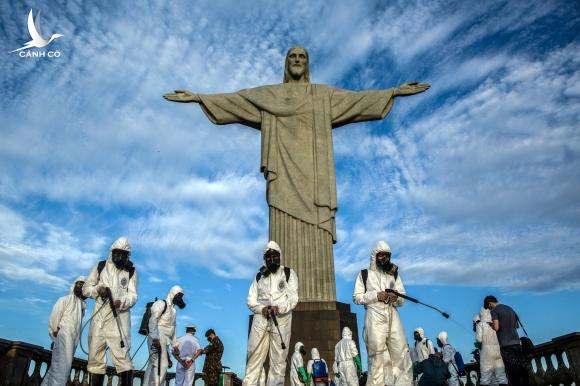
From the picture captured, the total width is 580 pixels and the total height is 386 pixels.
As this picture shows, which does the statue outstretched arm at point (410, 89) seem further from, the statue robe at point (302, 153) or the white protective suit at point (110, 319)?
the white protective suit at point (110, 319)

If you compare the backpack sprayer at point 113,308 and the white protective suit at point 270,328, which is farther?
the backpack sprayer at point 113,308

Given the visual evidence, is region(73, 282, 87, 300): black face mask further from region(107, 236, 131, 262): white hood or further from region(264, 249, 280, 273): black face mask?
region(264, 249, 280, 273): black face mask

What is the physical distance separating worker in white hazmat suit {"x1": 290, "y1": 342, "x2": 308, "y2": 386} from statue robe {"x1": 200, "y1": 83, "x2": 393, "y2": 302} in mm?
1481

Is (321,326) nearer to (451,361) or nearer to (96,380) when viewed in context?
(451,361)

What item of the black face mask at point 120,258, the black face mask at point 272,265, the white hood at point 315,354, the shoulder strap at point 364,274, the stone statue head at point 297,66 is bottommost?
the white hood at point 315,354

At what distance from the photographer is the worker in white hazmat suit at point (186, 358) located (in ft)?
35.3

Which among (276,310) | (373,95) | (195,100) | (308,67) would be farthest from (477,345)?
(195,100)

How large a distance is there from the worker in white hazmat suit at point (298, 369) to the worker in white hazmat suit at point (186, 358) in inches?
96.0

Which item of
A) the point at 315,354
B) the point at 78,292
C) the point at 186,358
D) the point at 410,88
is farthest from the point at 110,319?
the point at 410,88

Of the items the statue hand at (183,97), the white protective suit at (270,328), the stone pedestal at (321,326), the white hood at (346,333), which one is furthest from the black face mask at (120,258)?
the statue hand at (183,97)

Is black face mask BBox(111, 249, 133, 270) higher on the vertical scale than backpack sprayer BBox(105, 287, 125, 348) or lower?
higher

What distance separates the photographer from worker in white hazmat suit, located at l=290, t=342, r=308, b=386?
9698mm

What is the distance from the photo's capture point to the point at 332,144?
13.4 meters

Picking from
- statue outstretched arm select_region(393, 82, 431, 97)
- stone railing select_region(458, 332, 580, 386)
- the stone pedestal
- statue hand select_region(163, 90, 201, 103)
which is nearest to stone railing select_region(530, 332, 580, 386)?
stone railing select_region(458, 332, 580, 386)
